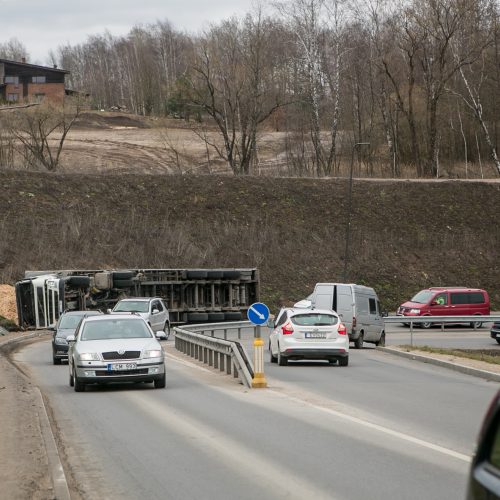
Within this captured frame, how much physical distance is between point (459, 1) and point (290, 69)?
807 inches

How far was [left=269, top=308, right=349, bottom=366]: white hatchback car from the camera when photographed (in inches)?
1038

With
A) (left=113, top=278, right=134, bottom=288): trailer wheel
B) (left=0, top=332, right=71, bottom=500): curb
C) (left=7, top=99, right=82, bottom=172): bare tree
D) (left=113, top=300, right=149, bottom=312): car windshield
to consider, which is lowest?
(left=0, top=332, right=71, bottom=500): curb

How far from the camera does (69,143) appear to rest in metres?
105

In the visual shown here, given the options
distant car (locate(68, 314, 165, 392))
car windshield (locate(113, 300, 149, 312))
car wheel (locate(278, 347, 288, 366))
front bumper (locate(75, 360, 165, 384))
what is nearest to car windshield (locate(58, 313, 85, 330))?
car wheel (locate(278, 347, 288, 366))

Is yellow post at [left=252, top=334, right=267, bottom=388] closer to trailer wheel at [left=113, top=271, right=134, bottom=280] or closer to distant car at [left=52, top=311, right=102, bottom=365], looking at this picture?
distant car at [left=52, top=311, right=102, bottom=365]

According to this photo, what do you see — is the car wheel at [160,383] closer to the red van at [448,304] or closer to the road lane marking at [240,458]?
the road lane marking at [240,458]

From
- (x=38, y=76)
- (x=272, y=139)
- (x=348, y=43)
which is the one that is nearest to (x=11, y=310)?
(x=348, y=43)

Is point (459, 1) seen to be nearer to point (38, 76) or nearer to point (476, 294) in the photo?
point (476, 294)

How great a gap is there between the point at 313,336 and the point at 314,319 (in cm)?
44

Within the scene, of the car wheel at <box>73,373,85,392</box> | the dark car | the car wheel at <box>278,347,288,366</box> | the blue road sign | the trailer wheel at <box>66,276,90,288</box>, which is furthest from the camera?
the trailer wheel at <box>66,276,90,288</box>

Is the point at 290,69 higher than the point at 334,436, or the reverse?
the point at 290,69

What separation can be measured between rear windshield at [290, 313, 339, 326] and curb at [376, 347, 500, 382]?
2905mm

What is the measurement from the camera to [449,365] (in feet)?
84.6

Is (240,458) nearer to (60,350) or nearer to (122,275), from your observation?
(60,350)
